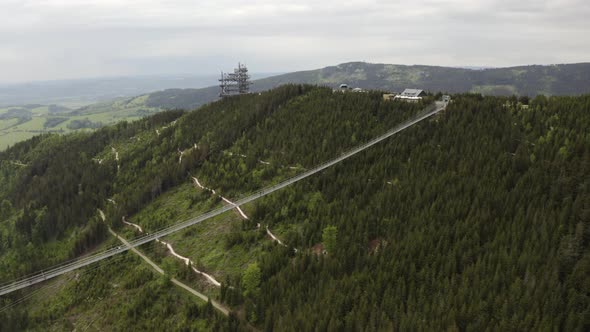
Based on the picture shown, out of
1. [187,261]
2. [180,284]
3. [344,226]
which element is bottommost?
[180,284]

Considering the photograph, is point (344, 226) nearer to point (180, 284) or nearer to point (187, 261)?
point (180, 284)

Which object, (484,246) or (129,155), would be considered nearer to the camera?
(484,246)

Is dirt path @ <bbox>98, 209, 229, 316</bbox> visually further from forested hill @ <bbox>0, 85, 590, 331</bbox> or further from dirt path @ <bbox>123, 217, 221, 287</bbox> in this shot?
dirt path @ <bbox>123, 217, 221, 287</bbox>

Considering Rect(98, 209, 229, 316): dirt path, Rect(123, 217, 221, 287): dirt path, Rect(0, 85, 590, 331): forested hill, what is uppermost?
Rect(0, 85, 590, 331): forested hill

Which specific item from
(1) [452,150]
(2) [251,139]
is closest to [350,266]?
(1) [452,150]

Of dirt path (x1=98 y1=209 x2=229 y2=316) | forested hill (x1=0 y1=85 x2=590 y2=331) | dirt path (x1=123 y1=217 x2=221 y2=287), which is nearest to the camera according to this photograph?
forested hill (x1=0 y1=85 x2=590 y2=331)

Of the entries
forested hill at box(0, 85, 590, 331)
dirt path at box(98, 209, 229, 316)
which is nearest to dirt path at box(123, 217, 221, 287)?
forested hill at box(0, 85, 590, 331)

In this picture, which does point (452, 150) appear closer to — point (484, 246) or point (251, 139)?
point (484, 246)

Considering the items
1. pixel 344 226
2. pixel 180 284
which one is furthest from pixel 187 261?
pixel 344 226
